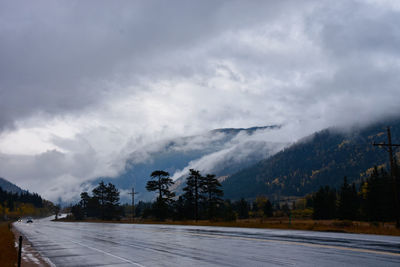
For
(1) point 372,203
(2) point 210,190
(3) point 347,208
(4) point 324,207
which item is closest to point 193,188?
(2) point 210,190

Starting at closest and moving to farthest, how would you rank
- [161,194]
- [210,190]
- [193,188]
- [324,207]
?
[210,190], [193,188], [161,194], [324,207]

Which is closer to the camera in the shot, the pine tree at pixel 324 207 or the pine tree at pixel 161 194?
the pine tree at pixel 161 194

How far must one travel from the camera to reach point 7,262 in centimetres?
1541

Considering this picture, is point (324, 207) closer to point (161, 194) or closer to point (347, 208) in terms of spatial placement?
point (347, 208)

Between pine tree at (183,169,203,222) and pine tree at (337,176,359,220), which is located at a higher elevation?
pine tree at (183,169,203,222)

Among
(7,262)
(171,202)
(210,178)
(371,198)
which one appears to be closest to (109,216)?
(171,202)

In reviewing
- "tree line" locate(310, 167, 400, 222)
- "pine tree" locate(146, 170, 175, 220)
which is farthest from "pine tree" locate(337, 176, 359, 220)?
"pine tree" locate(146, 170, 175, 220)

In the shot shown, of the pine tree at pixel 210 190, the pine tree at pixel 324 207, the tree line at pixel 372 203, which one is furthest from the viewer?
the pine tree at pixel 324 207

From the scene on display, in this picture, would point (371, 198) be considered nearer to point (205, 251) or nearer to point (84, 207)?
point (205, 251)

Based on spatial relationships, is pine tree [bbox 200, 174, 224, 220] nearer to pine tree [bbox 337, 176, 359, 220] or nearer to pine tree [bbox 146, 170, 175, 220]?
pine tree [bbox 146, 170, 175, 220]

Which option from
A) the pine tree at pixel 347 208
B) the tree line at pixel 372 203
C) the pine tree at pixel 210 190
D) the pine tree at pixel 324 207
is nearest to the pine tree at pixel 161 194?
the pine tree at pixel 210 190

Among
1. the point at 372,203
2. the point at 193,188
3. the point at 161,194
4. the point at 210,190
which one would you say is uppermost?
the point at 193,188

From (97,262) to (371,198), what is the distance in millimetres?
77629

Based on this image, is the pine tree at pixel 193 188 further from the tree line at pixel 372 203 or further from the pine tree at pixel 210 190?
the tree line at pixel 372 203
